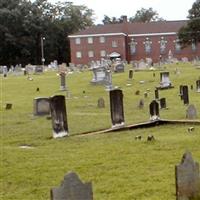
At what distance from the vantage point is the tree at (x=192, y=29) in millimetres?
75938

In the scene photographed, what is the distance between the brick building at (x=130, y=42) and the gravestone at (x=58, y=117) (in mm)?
82245

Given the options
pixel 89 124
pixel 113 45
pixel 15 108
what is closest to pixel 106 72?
pixel 15 108

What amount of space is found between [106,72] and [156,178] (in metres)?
26.6

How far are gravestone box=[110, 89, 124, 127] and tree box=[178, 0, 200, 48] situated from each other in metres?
60.2

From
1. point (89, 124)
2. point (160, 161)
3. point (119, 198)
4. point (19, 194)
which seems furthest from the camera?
point (89, 124)

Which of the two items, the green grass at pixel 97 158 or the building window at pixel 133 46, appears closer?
the green grass at pixel 97 158

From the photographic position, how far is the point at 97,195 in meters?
8.48

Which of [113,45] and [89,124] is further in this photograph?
[113,45]

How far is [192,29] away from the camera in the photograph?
76.2 m

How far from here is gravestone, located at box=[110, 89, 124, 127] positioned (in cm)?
1603

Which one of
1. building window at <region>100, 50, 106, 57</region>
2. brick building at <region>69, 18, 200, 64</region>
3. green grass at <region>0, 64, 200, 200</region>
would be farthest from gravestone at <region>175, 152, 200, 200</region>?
building window at <region>100, 50, 106, 57</region>

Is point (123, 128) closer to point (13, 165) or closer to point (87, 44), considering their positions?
point (13, 165)

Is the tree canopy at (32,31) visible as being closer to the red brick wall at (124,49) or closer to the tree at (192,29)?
the red brick wall at (124,49)

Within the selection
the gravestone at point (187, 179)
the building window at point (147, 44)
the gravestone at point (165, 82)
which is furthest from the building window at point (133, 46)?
the gravestone at point (187, 179)
